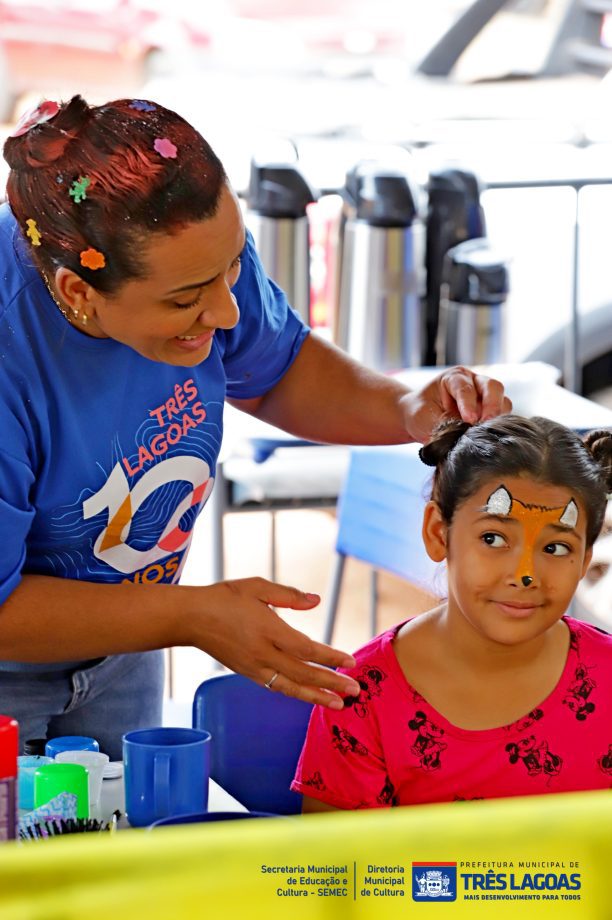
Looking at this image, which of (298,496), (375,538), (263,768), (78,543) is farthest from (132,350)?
(298,496)

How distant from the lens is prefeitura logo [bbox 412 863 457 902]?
2.25 feet

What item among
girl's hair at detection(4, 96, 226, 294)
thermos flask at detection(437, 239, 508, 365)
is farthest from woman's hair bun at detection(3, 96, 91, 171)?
thermos flask at detection(437, 239, 508, 365)

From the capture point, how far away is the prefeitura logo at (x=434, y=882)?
0.69 metres

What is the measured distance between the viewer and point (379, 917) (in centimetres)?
71

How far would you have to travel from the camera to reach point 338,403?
1.73m

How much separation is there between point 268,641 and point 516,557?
0.28 meters

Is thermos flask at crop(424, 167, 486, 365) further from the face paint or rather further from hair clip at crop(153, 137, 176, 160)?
hair clip at crop(153, 137, 176, 160)

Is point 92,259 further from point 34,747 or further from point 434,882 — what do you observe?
point 434,882

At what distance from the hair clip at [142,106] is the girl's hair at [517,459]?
48cm

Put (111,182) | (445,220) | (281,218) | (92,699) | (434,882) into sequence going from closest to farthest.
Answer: (434,882) → (111,182) → (92,699) → (281,218) → (445,220)

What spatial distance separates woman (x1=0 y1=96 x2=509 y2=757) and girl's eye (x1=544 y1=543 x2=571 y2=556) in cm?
20

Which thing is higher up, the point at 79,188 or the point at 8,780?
the point at 79,188

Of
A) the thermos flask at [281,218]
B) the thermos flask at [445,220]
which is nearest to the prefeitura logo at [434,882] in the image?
the thermos flask at [281,218]

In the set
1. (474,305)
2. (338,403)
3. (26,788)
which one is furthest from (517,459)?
(474,305)
